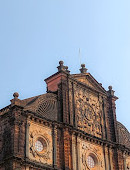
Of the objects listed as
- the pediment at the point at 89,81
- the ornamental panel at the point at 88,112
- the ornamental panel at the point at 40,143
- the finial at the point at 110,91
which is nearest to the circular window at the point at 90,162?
the ornamental panel at the point at 88,112

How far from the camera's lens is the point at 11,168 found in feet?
92.3

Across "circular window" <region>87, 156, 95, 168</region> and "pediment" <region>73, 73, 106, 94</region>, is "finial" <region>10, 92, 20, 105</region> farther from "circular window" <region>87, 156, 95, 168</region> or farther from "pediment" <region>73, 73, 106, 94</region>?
"circular window" <region>87, 156, 95, 168</region>

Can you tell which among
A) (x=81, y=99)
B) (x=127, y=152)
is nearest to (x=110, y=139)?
(x=127, y=152)

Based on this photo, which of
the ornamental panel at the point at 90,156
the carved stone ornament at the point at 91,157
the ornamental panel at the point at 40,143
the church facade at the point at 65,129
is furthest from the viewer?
the carved stone ornament at the point at 91,157

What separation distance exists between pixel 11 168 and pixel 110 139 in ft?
42.2

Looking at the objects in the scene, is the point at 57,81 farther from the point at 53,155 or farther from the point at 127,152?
the point at 127,152

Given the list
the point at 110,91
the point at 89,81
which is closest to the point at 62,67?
the point at 89,81

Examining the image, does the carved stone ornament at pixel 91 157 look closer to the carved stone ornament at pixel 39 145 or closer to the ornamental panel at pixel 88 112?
the ornamental panel at pixel 88 112

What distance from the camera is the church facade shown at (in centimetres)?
3006

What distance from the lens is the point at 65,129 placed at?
33.4m

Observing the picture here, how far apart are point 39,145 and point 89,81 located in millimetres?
10095

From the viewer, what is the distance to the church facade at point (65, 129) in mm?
A: 30062

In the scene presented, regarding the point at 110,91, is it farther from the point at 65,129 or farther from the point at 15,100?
the point at 15,100

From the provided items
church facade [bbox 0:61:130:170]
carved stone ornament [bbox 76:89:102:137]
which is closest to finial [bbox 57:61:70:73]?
church facade [bbox 0:61:130:170]
